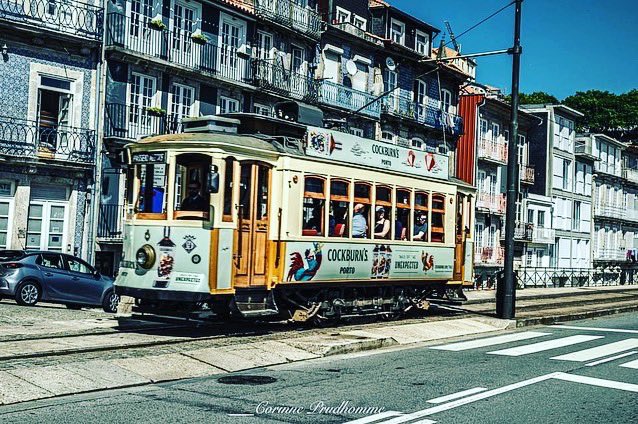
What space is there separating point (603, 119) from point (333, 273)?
78.3 metres

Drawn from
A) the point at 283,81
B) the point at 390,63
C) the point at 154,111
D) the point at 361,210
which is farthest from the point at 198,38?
the point at 361,210

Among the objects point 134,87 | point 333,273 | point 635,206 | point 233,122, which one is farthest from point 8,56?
point 635,206

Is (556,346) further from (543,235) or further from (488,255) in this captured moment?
(543,235)

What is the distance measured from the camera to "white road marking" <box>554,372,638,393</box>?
10.5 m

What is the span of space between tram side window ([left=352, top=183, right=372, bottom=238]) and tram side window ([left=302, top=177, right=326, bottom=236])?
3.41 feet

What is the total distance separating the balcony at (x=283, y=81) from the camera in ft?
105

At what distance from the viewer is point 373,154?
17.1m

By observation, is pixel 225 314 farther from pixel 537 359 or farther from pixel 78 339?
pixel 537 359

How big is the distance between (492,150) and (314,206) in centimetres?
3578

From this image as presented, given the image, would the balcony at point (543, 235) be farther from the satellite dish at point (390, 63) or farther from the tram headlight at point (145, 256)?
the tram headlight at point (145, 256)

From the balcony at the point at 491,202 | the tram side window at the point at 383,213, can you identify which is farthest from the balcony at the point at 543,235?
the tram side window at the point at 383,213

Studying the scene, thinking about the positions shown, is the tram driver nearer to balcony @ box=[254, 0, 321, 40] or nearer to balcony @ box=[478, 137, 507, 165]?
balcony @ box=[254, 0, 321, 40]

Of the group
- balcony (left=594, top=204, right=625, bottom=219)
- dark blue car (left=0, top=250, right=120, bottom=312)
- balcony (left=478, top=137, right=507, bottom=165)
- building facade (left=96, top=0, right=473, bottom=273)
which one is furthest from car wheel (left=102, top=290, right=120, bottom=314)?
balcony (left=594, top=204, right=625, bottom=219)

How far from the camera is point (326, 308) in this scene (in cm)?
1639
